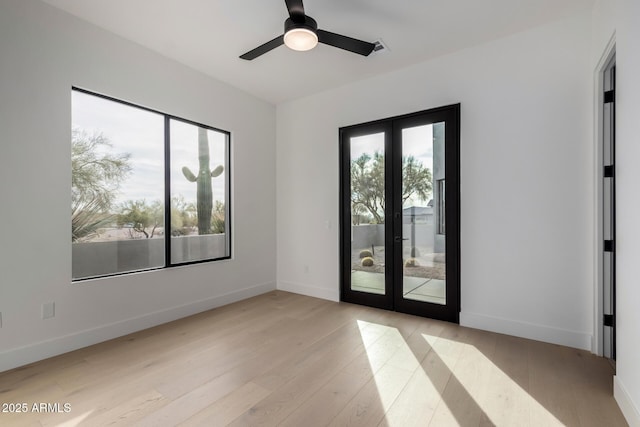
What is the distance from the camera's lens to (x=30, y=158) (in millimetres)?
2555

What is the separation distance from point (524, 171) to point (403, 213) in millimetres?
1339

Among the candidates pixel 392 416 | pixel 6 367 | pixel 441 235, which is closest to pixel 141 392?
pixel 6 367

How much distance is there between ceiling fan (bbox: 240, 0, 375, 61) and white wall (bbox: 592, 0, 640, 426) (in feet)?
5.53

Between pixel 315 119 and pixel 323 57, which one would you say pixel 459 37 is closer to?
pixel 323 57

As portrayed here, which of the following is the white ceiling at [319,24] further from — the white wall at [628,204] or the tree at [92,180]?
the tree at [92,180]

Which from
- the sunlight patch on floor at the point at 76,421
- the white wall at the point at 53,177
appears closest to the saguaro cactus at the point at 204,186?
the white wall at the point at 53,177

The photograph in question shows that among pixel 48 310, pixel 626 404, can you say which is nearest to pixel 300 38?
pixel 48 310

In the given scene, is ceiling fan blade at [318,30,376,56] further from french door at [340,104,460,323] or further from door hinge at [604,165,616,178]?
door hinge at [604,165,616,178]

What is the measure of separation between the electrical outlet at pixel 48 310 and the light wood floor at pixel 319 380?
372mm

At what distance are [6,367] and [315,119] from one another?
4.22 meters

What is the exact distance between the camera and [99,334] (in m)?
2.93

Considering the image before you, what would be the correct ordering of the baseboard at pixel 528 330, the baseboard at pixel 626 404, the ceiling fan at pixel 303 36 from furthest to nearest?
the baseboard at pixel 528 330
the ceiling fan at pixel 303 36
the baseboard at pixel 626 404

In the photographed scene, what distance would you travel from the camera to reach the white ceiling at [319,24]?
2645 millimetres

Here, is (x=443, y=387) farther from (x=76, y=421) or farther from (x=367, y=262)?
(x=76, y=421)
